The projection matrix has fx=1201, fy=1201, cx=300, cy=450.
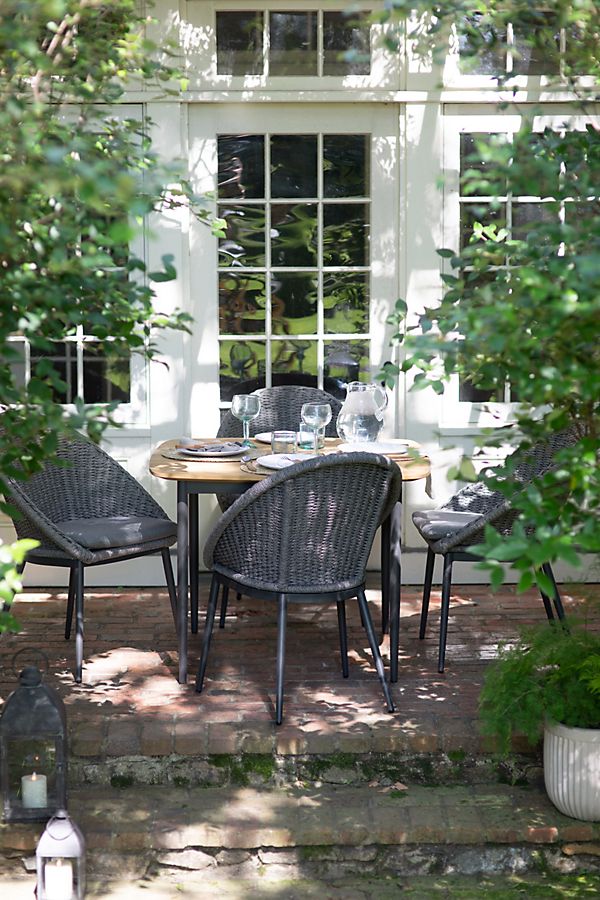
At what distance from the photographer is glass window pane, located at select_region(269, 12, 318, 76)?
18.8 ft

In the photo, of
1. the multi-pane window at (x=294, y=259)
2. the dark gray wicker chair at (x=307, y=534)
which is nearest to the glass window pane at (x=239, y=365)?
the multi-pane window at (x=294, y=259)

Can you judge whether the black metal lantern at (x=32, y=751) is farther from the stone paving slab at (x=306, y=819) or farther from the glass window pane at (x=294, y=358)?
the glass window pane at (x=294, y=358)

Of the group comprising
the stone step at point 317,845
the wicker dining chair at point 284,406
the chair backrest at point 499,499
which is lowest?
the stone step at point 317,845

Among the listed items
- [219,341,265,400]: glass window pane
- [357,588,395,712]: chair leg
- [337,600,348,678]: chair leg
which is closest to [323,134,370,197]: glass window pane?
[219,341,265,400]: glass window pane

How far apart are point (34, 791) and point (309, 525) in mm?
1250

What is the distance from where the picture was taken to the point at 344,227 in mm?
5941

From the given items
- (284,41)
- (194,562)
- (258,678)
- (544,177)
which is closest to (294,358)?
(194,562)

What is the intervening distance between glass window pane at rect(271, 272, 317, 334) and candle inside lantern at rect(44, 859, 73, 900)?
129 inches

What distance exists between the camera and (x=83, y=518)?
5.10 meters

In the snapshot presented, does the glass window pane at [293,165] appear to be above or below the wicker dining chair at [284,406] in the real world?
above

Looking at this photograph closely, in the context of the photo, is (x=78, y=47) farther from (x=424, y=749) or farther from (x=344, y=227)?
(x=344, y=227)

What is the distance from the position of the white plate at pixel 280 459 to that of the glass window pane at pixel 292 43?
2.08 meters

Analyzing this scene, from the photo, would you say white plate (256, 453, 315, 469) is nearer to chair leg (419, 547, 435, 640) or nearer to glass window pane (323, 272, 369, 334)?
Result: chair leg (419, 547, 435, 640)

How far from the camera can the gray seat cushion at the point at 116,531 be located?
4637 millimetres
